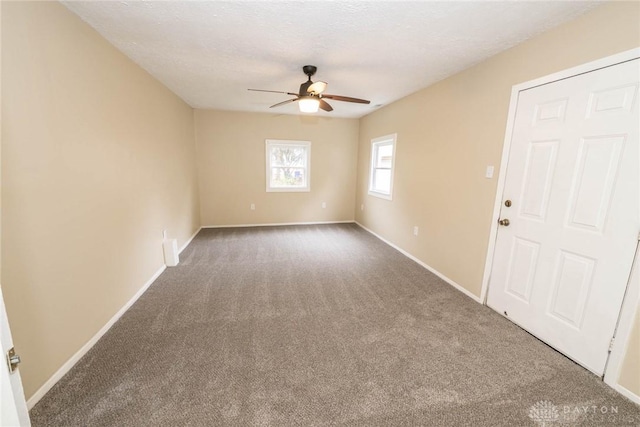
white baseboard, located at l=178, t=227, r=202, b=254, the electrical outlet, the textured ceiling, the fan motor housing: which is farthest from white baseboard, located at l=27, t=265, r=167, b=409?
the electrical outlet

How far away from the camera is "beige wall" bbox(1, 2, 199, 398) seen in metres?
1.34

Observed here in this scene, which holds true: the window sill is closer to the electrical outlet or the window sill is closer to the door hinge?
the electrical outlet

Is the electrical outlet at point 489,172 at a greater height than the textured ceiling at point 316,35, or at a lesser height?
lesser

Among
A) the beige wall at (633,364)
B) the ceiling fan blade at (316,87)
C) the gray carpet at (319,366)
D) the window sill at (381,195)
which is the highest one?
the ceiling fan blade at (316,87)

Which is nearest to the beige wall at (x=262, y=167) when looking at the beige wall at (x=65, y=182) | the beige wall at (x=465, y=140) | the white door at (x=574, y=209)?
the beige wall at (x=465, y=140)

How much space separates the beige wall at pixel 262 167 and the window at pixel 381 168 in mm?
775

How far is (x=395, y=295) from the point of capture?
2.71 m

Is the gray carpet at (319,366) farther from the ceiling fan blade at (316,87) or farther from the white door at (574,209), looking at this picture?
the ceiling fan blade at (316,87)

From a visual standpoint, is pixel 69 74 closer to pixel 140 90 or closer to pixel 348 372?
pixel 140 90

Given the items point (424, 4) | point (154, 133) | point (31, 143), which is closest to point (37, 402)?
point (31, 143)

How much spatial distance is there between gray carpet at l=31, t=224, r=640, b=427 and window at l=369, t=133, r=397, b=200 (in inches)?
84.0

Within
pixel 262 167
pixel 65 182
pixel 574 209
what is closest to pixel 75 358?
pixel 65 182

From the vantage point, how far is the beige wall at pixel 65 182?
1.34m

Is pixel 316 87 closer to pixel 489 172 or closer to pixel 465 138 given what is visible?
pixel 465 138
